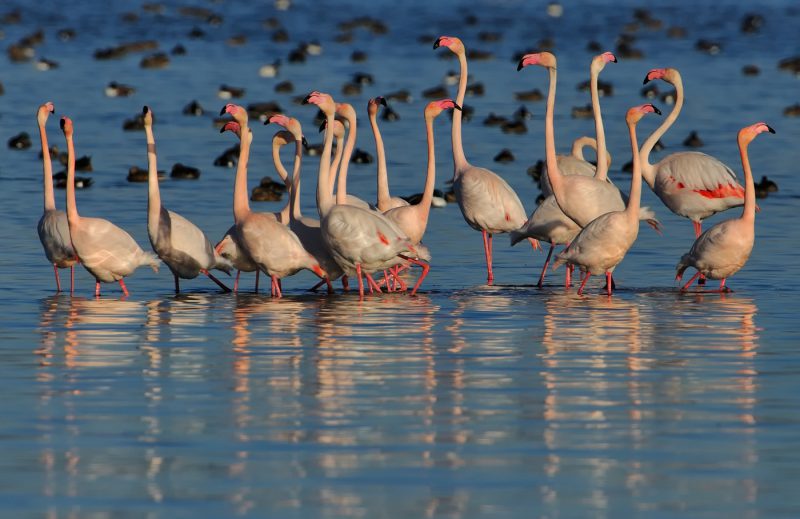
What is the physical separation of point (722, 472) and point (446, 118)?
26.8 m

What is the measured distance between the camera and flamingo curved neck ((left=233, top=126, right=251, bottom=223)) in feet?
51.7

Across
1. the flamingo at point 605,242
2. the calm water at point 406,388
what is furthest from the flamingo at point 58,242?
the flamingo at point 605,242

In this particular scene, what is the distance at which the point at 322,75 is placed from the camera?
46.5 meters

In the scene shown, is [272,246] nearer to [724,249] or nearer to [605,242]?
[605,242]

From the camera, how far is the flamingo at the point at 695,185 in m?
18.8

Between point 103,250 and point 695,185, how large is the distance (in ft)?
22.1

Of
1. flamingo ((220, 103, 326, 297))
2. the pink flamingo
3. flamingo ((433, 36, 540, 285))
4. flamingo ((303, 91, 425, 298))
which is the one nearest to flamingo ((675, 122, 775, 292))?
flamingo ((433, 36, 540, 285))

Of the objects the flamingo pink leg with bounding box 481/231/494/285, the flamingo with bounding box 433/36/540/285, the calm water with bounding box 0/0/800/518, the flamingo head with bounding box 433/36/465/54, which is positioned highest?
the flamingo head with bounding box 433/36/465/54

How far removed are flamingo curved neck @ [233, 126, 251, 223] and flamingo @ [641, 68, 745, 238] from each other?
4.69m

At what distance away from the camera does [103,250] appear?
604 inches

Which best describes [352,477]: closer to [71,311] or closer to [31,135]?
[71,311]

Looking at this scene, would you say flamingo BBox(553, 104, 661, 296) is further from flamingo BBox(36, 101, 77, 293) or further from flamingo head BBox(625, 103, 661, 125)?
flamingo BBox(36, 101, 77, 293)

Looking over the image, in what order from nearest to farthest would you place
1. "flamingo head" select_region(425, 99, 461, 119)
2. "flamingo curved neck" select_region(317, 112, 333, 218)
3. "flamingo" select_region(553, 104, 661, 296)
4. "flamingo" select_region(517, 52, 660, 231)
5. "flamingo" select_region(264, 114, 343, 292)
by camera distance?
"flamingo" select_region(553, 104, 661, 296) < "flamingo curved neck" select_region(317, 112, 333, 218) < "flamingo" select_region(264, 114, 343, 292) < "flamingo head" select_region(425, 99, 461, 119) < "flamingo" select_region(517, 52, 660, 231)

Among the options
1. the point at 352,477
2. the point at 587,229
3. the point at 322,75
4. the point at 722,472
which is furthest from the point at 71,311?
the point at 322,75
